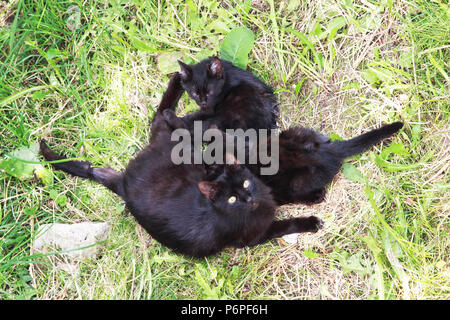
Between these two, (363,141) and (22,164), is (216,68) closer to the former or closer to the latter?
(363,141)

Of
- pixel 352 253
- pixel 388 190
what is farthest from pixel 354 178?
pixel 352 253

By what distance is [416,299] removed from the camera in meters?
2.33

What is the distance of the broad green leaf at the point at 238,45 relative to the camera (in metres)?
2.67

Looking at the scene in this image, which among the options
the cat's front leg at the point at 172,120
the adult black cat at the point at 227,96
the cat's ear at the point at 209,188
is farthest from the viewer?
the adult black cat at the point at 227,96

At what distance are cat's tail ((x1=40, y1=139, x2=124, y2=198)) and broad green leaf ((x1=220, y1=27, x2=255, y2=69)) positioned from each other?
1.16 meters

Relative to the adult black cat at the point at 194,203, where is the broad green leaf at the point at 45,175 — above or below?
below

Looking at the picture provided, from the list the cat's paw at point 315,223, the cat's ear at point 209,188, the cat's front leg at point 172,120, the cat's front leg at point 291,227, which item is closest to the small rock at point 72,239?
the cat's front leg at point 172,120

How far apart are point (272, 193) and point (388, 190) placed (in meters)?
0.80

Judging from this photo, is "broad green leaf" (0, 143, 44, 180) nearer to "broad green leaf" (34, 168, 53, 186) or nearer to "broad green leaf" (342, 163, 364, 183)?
"broad green leaf" (34, 168, 53, 186)

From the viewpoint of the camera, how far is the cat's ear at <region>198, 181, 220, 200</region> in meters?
2.05

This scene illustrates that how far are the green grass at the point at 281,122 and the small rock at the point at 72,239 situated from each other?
0.08m

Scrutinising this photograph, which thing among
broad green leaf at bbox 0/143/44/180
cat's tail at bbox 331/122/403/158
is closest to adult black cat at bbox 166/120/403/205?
cat's tail at bbox 331/122/403/158

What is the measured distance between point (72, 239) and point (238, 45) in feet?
5.93

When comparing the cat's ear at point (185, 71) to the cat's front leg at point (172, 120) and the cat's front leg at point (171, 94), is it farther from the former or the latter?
the cat's front leg at point (172, 120)
